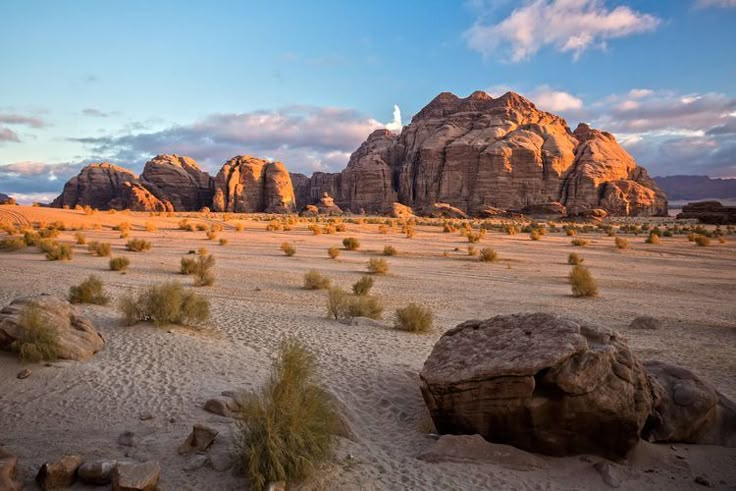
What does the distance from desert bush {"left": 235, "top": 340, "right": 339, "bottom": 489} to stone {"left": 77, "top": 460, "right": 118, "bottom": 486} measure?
3.23 feet

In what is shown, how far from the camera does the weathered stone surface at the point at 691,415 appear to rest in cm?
556

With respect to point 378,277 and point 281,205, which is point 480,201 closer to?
point 281,205

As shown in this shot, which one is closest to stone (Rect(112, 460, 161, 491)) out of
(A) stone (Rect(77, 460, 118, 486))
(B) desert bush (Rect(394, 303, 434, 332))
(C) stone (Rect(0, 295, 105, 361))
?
(A) stone (Rect(77, 460, 118, 486))

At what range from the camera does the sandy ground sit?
15.5ft

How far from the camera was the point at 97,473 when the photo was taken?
399 centimetres

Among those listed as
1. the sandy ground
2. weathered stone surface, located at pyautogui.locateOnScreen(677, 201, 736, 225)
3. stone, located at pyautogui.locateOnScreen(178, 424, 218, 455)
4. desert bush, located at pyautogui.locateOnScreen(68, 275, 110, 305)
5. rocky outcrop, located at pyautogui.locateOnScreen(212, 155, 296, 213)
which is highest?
rocky outcrop, located at pyautogui.locateOnScreen(212, 155, 296, 213)

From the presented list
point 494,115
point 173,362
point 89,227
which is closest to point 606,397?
point 173,362

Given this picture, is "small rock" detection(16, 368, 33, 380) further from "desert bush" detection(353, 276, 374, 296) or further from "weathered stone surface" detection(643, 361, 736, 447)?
"desert bush" detection(353, 276, 374, 296)

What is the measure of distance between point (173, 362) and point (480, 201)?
92.1 metres

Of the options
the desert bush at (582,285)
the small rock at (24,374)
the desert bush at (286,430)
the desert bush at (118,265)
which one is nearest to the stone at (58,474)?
the desert bush at (286,430)

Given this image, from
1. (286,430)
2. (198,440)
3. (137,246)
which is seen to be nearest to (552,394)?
(286,430)

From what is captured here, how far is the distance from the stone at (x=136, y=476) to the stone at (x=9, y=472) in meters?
0.69

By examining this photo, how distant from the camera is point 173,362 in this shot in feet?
24.4

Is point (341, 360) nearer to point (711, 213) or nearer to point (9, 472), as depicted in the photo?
point (9, 472)
